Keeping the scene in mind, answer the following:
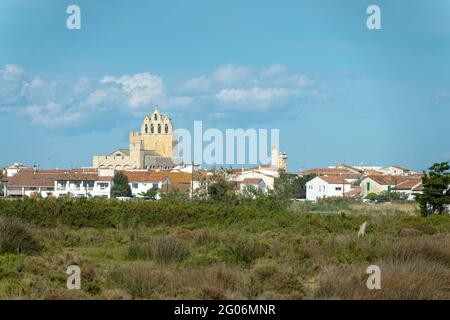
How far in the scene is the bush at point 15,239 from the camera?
51.4 ft

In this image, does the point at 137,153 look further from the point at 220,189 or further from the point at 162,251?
the point at 162,251

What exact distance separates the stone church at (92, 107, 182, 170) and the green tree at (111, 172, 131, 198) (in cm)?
2357

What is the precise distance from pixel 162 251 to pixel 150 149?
88670 mm

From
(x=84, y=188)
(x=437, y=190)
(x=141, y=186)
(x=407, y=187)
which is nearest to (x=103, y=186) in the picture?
(x=84, y=188)

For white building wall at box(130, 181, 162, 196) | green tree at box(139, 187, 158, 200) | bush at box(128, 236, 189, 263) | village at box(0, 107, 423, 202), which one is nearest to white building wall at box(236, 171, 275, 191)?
village at box(0, 107, 423, 202)

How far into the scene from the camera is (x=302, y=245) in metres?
16.6

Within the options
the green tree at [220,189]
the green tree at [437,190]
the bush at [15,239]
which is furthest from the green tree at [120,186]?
the bush at [15,239]

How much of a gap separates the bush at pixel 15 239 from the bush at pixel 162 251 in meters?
2.01

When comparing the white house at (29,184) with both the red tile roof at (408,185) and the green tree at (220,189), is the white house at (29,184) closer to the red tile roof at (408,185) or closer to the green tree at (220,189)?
the green tree at (220,189)

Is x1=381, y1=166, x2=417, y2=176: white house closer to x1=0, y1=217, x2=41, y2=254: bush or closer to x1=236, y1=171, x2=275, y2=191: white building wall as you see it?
x1=236, y1=171, x2=275, y2=191: white building wall

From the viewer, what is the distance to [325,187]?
76.2m

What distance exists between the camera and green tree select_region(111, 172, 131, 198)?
225ft
